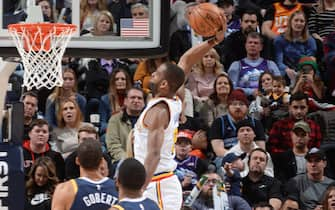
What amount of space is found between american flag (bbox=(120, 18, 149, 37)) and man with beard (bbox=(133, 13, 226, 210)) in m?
1.92

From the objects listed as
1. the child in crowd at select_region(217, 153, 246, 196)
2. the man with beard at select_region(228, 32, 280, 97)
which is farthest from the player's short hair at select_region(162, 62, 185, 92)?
the man with beard at select_region(228, 32, 280, 97)

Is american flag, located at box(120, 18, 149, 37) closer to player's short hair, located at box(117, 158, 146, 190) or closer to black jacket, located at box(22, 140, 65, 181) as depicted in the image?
black jacket, located at box(22, 140, 65, 181)

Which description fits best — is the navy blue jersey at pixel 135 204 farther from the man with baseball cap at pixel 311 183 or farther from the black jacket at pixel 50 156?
the man with baseball cap at pixel 311 183

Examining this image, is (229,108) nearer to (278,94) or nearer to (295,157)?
(278,94)

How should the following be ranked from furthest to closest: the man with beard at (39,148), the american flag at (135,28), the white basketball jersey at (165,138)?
the man with beard at (39,148), the american flag at (135,28), the white basketball jersey at (165,138)

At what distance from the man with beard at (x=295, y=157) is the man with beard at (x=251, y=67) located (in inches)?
42.4

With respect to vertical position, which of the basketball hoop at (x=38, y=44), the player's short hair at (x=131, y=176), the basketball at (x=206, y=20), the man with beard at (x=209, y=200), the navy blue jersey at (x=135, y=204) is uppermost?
the basketball at (x=206, y=20)

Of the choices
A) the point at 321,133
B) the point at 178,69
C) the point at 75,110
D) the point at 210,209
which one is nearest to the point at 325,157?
the point at 321,133

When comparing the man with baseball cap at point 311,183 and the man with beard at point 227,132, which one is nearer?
the man with baseball cap at point 311,183

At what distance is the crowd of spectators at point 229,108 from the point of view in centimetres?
1073

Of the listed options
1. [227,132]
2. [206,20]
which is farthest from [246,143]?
[206,20]

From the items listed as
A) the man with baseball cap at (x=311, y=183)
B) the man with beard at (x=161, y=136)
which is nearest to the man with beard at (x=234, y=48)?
the man with baseball cap at (x=311, y=183)

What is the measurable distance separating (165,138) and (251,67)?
4735mm

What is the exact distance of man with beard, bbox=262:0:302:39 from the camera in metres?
13.9
